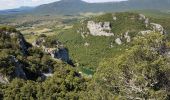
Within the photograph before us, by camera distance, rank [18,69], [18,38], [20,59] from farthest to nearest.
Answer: [18,38] < [20,59] < [18,69]

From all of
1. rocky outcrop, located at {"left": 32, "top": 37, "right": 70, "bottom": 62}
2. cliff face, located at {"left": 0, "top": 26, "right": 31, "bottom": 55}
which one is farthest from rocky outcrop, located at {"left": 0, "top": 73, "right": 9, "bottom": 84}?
rocky outcrop, located at {"left": 32, "top": 37, "right": 70, "bottom": 62}

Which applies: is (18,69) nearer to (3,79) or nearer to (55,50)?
(3,79)

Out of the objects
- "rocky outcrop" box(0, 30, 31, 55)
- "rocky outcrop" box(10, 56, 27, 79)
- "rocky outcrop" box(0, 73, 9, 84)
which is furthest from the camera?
"rocky outcrop" box(0, 30, 31, 55)

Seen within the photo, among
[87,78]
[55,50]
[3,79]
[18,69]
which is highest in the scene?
[18,69]

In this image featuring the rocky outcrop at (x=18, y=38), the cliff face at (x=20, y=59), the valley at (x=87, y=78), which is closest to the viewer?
the valley at (x=87, y=78)

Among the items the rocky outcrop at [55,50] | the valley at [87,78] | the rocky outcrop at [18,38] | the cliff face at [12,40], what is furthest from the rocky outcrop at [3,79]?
the rocky outcrop at [55,50]

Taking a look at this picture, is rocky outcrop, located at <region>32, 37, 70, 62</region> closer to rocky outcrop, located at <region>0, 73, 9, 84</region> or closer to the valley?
the valley

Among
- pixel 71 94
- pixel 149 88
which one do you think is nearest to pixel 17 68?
pixel 71 94

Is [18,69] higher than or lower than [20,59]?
lower

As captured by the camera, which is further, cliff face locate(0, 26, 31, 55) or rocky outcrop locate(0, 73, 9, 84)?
cliff face locate(0, 26, 31, 55)

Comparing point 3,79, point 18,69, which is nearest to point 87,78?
point 18,69

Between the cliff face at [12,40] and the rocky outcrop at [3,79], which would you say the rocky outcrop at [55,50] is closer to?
the cliff face at [12,40]

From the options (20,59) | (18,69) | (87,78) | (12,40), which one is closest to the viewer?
(18,69)
